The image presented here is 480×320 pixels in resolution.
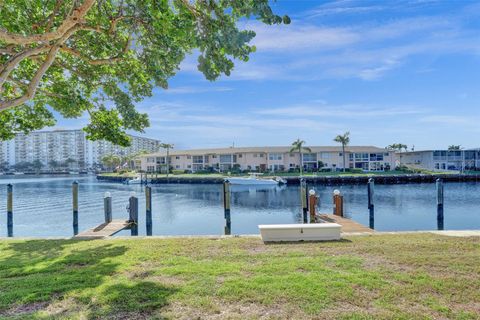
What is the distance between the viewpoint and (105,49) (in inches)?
399

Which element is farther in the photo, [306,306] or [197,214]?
[197,214]

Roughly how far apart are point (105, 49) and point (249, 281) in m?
8.39

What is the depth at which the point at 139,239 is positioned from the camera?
9.65m

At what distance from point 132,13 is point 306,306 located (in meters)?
8.10

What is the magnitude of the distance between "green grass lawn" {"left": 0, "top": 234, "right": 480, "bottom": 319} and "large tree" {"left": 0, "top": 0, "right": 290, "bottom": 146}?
3827 millimetres

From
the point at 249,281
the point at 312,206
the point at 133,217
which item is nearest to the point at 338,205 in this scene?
the point at 312,206

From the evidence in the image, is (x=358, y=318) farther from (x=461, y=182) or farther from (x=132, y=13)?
(x=461, y=182)

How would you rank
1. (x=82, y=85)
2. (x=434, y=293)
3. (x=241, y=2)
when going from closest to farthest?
(x=434, y=293) → (x=241, y=2) → (x=82, y=85)

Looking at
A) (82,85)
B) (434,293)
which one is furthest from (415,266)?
(82,85)

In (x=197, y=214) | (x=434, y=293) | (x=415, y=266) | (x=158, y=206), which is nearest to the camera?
(x=434, y=293)

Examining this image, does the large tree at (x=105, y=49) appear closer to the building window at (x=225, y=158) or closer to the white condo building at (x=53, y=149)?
the building window at (x=225, y=158)

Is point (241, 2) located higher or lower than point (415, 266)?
higher

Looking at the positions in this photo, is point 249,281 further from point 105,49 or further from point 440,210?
point 440,210

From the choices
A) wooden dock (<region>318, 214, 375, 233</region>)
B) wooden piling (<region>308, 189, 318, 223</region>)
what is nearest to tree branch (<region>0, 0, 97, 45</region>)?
wooden dock (<region>318, 214, 375, 233</region>)
